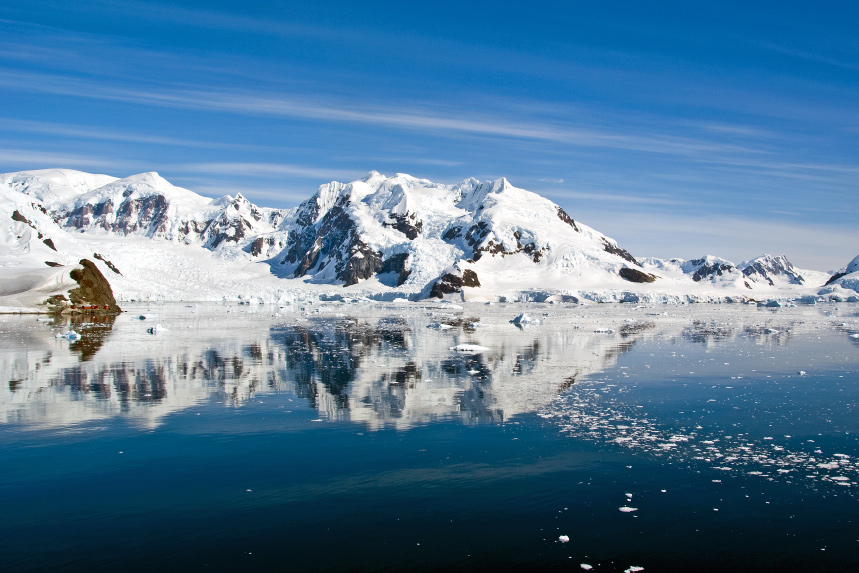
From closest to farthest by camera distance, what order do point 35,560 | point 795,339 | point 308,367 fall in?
point 35,560, point 308,367, point 795,339

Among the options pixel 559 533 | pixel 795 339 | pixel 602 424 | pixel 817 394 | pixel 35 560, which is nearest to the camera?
pixel 35 560

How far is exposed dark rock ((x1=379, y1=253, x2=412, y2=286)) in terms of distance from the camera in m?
131

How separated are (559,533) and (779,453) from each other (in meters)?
5.76

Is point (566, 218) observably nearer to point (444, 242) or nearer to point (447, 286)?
point (444, 242)

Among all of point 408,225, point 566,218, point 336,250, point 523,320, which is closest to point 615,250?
point 566,218

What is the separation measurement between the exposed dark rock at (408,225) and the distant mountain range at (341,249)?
13.9 inches

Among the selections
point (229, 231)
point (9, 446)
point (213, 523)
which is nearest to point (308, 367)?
point (9, 446)

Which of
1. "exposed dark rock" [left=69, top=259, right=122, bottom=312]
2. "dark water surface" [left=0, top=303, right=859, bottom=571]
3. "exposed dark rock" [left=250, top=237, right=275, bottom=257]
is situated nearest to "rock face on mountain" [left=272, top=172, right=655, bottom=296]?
"exposed dark rock" [left=250, top=237, right=275, bottom=257]

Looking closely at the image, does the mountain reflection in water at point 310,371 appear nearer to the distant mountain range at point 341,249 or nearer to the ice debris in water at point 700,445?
the ice debris in water at point 700,445

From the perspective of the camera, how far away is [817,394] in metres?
17.1

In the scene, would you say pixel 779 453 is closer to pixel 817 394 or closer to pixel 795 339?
pixel 817 394

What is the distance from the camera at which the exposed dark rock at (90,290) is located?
60750 millimetres

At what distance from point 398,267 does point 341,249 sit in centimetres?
2675

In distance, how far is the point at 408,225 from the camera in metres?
154
